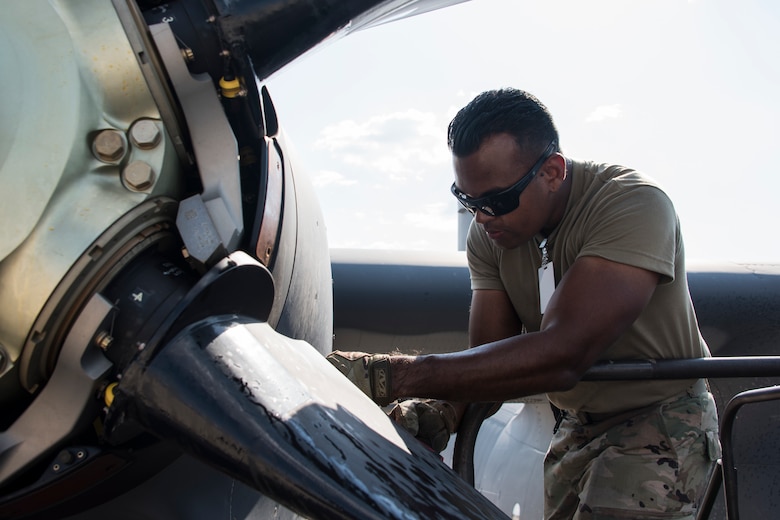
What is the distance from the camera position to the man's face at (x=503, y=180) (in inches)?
97.7

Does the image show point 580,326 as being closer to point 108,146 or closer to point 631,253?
point 631,253

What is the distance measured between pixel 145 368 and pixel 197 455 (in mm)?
165

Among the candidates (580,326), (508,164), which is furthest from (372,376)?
(508,164)

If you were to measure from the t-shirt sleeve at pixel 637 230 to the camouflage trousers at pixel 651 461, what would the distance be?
0.49m

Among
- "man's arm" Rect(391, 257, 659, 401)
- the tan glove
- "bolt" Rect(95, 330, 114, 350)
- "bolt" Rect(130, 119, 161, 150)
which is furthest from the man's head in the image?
"bolt" Rect(95, 330, 114, 350)

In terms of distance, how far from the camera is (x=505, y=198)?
2.49 meters

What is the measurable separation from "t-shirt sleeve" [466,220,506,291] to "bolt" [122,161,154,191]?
1766 millimetres

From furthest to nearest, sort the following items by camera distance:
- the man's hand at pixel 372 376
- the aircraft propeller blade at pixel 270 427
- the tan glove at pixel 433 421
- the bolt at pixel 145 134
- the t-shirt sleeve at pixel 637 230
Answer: the tan glove at pixel 433 421, the t-shirt sleeve at pixel 637 230, the man's hand at pixel 372 376, the bolt at pixel 145 134, the aircraft propeller blade at pixel 270 427

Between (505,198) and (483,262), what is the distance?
0.55 m

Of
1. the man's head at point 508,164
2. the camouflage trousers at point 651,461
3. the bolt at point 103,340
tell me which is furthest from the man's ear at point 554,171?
the bolt at point 103,340

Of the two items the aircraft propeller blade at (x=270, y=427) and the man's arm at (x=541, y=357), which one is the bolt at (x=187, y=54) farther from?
the man's arm at (x=541, y=357)

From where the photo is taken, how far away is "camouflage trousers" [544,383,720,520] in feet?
7.62

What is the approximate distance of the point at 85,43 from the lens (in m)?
1.36

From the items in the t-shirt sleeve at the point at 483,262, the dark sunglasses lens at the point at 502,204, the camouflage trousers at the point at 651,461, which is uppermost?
the dark sunglasses lens at the point at 502,204
